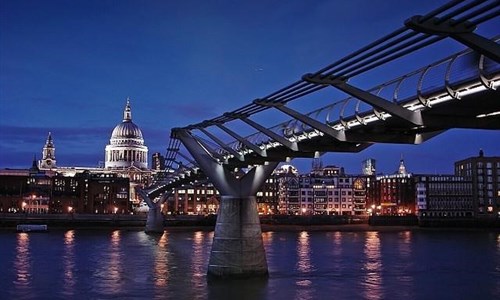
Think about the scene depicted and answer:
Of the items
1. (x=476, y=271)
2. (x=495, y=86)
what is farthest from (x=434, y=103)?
(x=476, y=271)

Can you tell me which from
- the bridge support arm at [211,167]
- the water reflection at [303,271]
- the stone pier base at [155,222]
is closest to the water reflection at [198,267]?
the bridge support arm at [211,167]

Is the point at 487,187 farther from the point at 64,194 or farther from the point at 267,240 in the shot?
the point at 64,194

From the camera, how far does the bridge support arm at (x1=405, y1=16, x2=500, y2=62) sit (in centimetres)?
1558

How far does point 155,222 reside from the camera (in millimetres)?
115125

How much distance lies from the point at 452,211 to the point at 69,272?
149m

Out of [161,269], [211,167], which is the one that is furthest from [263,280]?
[161,269]

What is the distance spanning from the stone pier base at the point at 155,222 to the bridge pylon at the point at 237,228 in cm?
7346

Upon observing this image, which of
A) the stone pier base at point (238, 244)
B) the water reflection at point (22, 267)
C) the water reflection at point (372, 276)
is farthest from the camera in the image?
the water reflection at point (22, 267)

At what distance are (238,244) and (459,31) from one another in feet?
85.8

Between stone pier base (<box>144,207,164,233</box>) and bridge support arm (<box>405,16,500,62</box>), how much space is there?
10100 centimetres

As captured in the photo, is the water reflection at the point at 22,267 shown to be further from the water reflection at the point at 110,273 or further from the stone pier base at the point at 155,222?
the stone pier base at the point at 155,222

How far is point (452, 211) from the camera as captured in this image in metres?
179

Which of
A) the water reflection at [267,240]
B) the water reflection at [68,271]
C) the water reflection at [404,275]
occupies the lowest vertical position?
the water reflection at [267,240]

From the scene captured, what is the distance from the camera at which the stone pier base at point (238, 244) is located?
129 feet
